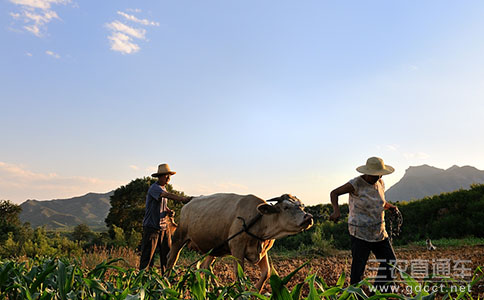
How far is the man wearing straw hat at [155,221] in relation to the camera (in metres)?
7.22

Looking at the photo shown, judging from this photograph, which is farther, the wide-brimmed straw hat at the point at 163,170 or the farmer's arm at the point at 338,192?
the wide-brimmed straw hat at the point at 163,170

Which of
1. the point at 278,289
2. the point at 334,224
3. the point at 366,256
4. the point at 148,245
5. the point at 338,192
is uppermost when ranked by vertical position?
the point at 338,192

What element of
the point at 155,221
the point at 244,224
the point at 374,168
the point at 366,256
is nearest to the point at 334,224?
the point at 155,221

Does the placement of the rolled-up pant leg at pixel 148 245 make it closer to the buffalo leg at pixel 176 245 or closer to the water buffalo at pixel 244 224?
the buffalo leg at pixel 176 245

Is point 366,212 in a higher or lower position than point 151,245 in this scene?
higher

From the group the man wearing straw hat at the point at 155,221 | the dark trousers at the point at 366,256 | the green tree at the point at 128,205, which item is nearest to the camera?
→ the dark trousers at the point at 366,256

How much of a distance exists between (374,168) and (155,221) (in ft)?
13.3

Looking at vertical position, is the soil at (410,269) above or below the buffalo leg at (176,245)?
below

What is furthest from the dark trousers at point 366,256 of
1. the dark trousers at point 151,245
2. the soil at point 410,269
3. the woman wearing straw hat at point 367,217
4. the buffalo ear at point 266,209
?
the dark trousers at point 151,245

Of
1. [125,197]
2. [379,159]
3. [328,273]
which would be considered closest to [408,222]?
[328,273]

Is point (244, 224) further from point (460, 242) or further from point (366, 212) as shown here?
point (460, 242)

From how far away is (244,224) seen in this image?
582 centimetres

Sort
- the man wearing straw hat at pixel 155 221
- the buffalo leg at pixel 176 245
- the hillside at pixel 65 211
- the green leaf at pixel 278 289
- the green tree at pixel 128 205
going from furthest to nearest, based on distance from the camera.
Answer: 1. the hillside at pixel 65 211
2. the green tree at pixel 128 205
3. the man wearing straw hat at pixel 155 221
4. the buffalo leg at pixel 176 245
5. the green leaf at pixel 278 289

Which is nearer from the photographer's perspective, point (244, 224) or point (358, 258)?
point (358, 258)
